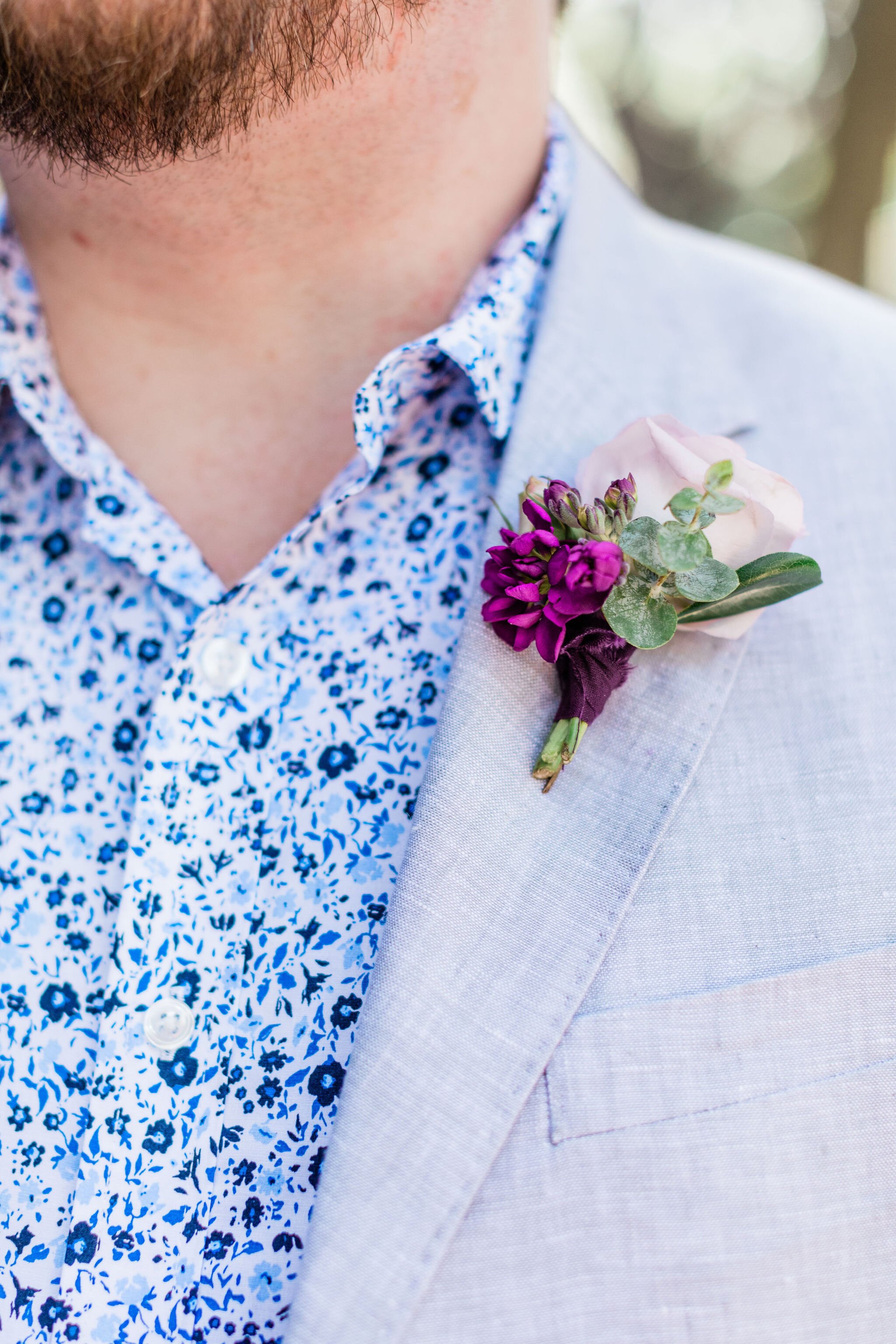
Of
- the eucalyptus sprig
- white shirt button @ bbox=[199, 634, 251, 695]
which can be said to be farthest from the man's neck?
the eucalyptus sprig

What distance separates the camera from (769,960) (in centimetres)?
89

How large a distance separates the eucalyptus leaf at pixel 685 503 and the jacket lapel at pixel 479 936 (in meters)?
0.19

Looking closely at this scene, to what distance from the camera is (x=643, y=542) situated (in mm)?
883

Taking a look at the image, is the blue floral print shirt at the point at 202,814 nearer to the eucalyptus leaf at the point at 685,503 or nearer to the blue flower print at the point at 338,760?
the blue flower print at the point at 338,760

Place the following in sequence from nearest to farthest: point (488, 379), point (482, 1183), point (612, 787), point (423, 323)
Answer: point (482, 1183), point (612, 787), point (488, 379), point (423, 323)

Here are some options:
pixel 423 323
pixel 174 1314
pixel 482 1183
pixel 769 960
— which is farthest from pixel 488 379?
pixel 174 1314

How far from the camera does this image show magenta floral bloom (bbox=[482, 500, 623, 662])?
34.1 inches

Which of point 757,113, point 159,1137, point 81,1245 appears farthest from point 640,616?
point 757,113

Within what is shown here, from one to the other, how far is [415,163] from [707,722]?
0.81 m

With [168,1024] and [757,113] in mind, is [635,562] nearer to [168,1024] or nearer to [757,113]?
[168,1024]

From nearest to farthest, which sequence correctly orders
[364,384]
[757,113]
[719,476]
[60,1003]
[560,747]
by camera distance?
[719,476]
[560,747]
[60,1003]
[364,384]
[757,113]

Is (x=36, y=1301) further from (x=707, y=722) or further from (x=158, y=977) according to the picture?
(x=707, y=722)

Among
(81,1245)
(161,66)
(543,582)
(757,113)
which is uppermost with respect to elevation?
(757,113)

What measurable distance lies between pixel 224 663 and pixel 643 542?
53cm
